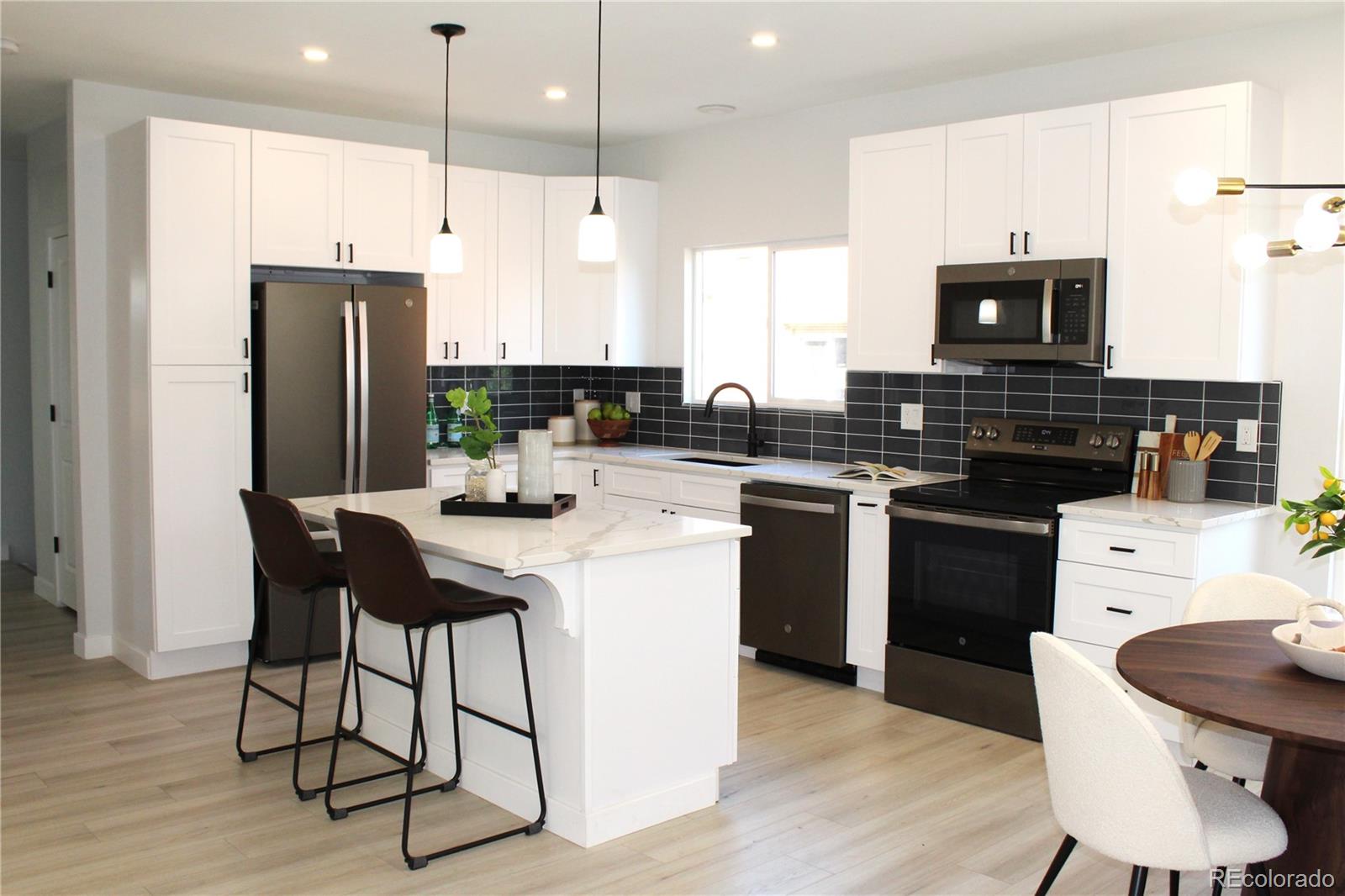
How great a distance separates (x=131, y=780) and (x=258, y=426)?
1.73 metres

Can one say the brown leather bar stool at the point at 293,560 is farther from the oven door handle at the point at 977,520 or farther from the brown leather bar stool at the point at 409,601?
the oven door handle at the point at 977,520

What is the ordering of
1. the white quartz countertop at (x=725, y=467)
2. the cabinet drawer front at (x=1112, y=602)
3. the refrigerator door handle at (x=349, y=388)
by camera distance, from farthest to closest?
the refrigerator door handle at (x=349, y=388)
the white quartz countertop at (x=725, y=467)
the cabinet drawer front at (x=1112, y=602)

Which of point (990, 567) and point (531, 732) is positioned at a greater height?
point (990, 567)

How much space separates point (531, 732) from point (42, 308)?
15.9 ft

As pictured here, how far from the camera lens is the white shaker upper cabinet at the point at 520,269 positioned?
19.5ft

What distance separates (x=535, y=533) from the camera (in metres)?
3.30

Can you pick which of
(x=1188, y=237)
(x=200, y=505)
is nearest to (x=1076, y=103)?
(x=1188, y=237)

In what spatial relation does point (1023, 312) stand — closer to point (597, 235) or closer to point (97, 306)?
point (597, 235)

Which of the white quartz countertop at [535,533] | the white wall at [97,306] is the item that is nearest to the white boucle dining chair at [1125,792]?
the white quartz countertop at [535,533]

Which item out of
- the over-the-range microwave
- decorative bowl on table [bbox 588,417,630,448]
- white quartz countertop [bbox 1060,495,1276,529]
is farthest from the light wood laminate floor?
decorative bowl on table [bbox 588,417,630,448]

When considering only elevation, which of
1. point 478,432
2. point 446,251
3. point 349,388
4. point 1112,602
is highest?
point 446,251

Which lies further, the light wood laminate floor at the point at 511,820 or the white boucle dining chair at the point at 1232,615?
the light wood laminate floor at the point at 511,820

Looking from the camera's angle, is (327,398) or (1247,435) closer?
(1247,435)

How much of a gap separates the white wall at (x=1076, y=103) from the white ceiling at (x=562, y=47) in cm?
10
